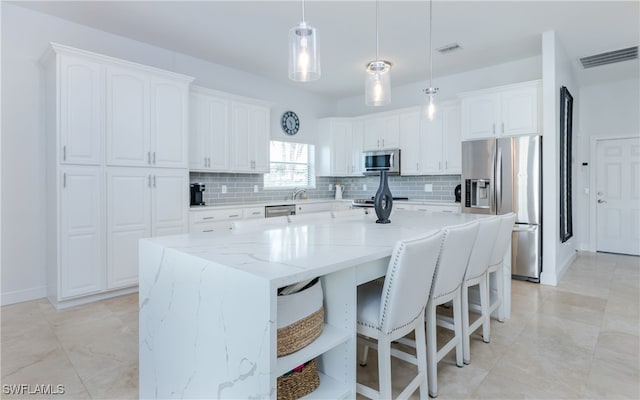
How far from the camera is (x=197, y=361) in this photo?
130cm

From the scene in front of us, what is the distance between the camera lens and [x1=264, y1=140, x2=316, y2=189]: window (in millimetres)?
5664

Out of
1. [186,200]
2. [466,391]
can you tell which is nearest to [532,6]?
[466,391]

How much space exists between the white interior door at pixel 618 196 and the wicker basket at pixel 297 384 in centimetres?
660

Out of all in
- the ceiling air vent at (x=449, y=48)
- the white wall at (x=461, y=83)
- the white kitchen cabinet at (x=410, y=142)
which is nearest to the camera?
the ceiling air vent at (x=449, y=48)

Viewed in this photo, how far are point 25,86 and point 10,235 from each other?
4.71 ft

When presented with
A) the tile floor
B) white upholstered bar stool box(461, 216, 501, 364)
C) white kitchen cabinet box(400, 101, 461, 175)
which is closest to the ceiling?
white kitchen cabinet box(400, 101, 461, 175)

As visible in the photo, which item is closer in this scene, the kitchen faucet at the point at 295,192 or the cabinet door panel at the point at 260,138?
the cabinet door panel at the point at 260,138

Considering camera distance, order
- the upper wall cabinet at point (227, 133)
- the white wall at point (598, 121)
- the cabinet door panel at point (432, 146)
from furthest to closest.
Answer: the white wall at point (598, 121) → the cabinet door panel at point (432, 146) → the upper wall cabinet at point (227, 133)

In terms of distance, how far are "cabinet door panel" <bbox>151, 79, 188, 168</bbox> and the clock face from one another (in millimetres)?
2021

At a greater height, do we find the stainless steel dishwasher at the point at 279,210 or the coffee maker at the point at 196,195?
the coffee maker at the point at 196,195

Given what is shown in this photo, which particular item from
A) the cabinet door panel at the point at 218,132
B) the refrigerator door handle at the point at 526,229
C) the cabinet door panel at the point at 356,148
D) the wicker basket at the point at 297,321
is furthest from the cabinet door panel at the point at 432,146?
the wicker basket at the point at 297,321

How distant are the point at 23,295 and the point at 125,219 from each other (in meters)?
1.17

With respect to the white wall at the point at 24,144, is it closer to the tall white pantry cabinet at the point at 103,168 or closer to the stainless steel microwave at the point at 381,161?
the tall white pantry cabinet at the point at 103,168

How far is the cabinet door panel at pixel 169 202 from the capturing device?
3691 millimetres
